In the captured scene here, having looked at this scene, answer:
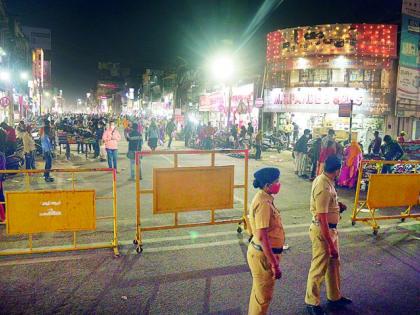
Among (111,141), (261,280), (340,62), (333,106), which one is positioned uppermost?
(340,62)

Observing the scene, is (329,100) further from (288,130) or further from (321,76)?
(288,130)

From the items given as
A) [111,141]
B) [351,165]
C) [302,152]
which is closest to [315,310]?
[351,165]

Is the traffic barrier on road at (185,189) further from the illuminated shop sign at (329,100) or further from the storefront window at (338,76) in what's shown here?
the storefront window at (338,76)

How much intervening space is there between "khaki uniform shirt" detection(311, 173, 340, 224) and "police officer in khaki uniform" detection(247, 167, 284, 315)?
81 cm

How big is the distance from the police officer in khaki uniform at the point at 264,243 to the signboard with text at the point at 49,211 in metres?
3.36

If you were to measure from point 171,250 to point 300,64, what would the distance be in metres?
19.8

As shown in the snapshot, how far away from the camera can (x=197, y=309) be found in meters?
4.42

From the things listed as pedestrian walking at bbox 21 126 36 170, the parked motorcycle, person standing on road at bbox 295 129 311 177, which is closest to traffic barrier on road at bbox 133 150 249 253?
pedestrian walking at bbox 21 126 36 170

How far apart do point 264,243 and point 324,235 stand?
3.50ft

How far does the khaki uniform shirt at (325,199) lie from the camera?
4.20 m

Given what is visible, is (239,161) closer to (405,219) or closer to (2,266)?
(405,219)

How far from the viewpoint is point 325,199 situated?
4.21 metres

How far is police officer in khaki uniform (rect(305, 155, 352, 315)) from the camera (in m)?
4.21

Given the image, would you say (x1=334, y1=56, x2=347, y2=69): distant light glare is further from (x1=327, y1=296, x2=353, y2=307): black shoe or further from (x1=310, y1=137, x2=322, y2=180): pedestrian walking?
(x1=327, y1=296, x2=353, y2=307): black shoe
